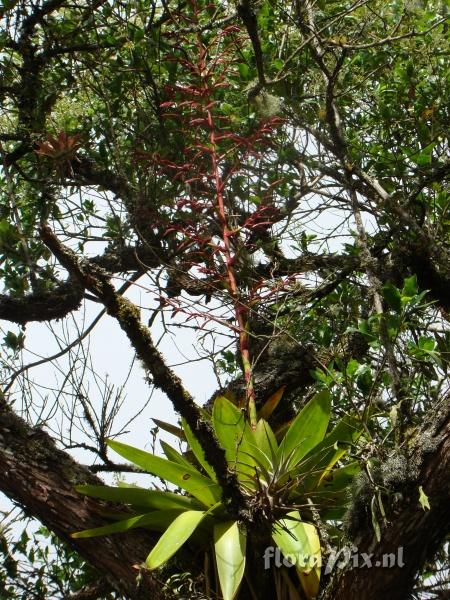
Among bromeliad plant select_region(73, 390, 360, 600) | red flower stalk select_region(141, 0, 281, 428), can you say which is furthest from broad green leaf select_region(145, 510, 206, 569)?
red flower stalk select_region(141, 0, 281, 428)

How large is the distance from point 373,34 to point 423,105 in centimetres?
63

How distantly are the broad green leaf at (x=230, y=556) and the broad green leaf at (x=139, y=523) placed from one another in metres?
0.21

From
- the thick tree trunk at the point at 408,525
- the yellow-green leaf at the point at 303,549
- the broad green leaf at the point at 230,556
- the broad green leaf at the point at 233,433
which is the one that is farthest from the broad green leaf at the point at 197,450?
the thick tree trunk at the point at 408,525

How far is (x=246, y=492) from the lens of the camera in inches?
101

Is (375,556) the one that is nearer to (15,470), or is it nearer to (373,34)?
(15,470)

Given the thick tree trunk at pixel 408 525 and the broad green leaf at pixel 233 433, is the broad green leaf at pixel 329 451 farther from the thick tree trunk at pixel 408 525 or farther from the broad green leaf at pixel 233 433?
the thick tree trunk at pixel 408 525

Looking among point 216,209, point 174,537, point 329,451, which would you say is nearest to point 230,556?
point 174,537

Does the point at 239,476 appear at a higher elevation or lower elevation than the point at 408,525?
higher

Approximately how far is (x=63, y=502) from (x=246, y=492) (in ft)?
2.27

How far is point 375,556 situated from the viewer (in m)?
2.30

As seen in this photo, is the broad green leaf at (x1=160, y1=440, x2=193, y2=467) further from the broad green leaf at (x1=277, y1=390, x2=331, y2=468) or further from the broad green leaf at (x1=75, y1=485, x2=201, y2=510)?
the broad green leaf at (x1=277, y1=390, x2=331, y2=468)

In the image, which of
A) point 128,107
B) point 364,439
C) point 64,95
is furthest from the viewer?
point 64,95

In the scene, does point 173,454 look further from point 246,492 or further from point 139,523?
point 246,492

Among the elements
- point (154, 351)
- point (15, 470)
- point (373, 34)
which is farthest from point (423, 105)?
point (15, 470)
